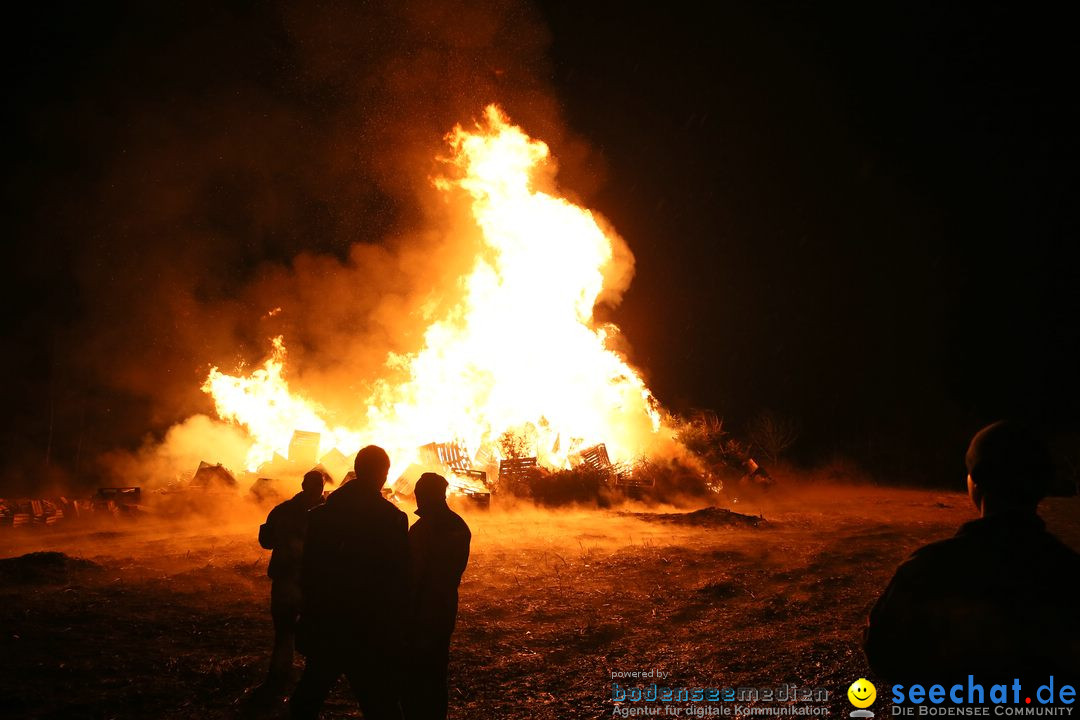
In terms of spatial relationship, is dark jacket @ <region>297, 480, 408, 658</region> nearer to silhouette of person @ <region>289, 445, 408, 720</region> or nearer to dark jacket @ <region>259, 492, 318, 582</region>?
silhouette of person @ <region>289, 445, 408, 720</region>

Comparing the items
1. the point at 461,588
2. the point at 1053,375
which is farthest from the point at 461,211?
the point at 1053,375

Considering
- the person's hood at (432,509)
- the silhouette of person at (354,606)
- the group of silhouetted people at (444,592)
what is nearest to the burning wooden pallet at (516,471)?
the group of silhouetted people at (444,592)

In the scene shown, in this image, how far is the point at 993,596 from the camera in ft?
→ 6.55

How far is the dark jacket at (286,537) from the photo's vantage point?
5328 millimetres

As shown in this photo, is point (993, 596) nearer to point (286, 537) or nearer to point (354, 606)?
point (354, 606)


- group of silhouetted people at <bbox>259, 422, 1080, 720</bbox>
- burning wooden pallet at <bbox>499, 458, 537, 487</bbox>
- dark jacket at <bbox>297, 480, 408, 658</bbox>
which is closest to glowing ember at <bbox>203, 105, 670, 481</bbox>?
burning wooden pallet at <bbox>499, 458, 537, 487</bbox>

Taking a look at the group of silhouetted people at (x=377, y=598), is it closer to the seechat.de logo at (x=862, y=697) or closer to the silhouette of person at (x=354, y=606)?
the silhouette of person at (x=354, y=606)

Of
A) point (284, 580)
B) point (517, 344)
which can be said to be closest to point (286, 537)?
point (284, 580)

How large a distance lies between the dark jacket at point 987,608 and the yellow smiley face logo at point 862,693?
123 inches

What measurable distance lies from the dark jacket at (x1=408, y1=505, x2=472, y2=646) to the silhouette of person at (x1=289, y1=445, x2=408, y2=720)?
192mm

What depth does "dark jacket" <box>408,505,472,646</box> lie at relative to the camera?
392 cm

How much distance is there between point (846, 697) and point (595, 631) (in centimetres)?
297

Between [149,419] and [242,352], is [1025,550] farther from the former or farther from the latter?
[149,419]

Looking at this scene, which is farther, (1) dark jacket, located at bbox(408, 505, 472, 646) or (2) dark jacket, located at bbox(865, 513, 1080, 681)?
(1) dark jacket, located at bbox(408, 505, 472, 646)
